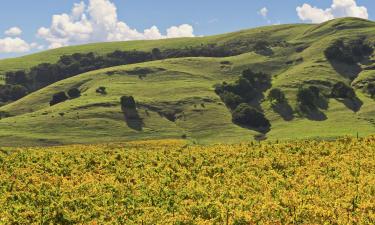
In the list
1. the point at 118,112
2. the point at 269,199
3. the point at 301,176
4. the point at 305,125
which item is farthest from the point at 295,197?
the point at 118,112

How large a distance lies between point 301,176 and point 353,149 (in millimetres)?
14514

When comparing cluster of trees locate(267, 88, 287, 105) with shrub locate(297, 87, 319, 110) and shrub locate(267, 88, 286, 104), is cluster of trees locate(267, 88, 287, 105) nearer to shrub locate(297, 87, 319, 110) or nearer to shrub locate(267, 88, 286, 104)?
shrub locate(267, 88, 286, 104)

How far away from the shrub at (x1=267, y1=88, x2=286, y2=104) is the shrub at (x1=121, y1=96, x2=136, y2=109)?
50.0 m

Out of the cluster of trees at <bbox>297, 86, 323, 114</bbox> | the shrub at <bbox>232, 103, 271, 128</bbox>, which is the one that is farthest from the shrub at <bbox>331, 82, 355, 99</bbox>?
the shrub at <bbox>232, 103, 271, 128</bbox>

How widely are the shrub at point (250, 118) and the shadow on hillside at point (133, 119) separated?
31703 millimetres

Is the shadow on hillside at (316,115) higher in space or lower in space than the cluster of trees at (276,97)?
lower

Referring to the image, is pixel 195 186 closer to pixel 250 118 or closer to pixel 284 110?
pixel 250 118

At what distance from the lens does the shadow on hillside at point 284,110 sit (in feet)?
545

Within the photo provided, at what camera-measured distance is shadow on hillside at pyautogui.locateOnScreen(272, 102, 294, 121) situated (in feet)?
545

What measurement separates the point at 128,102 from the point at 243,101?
4300cm

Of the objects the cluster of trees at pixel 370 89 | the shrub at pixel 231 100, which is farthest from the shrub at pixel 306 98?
the cluster of trees at pixel 370 89

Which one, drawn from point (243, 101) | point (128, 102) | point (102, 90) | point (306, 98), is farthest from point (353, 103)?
point (102, 90)

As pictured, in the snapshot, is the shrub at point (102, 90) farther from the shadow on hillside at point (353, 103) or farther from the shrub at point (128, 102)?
the shadow on hillside at point (353, 103)

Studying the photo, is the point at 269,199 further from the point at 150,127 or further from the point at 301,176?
the point at 150,127
